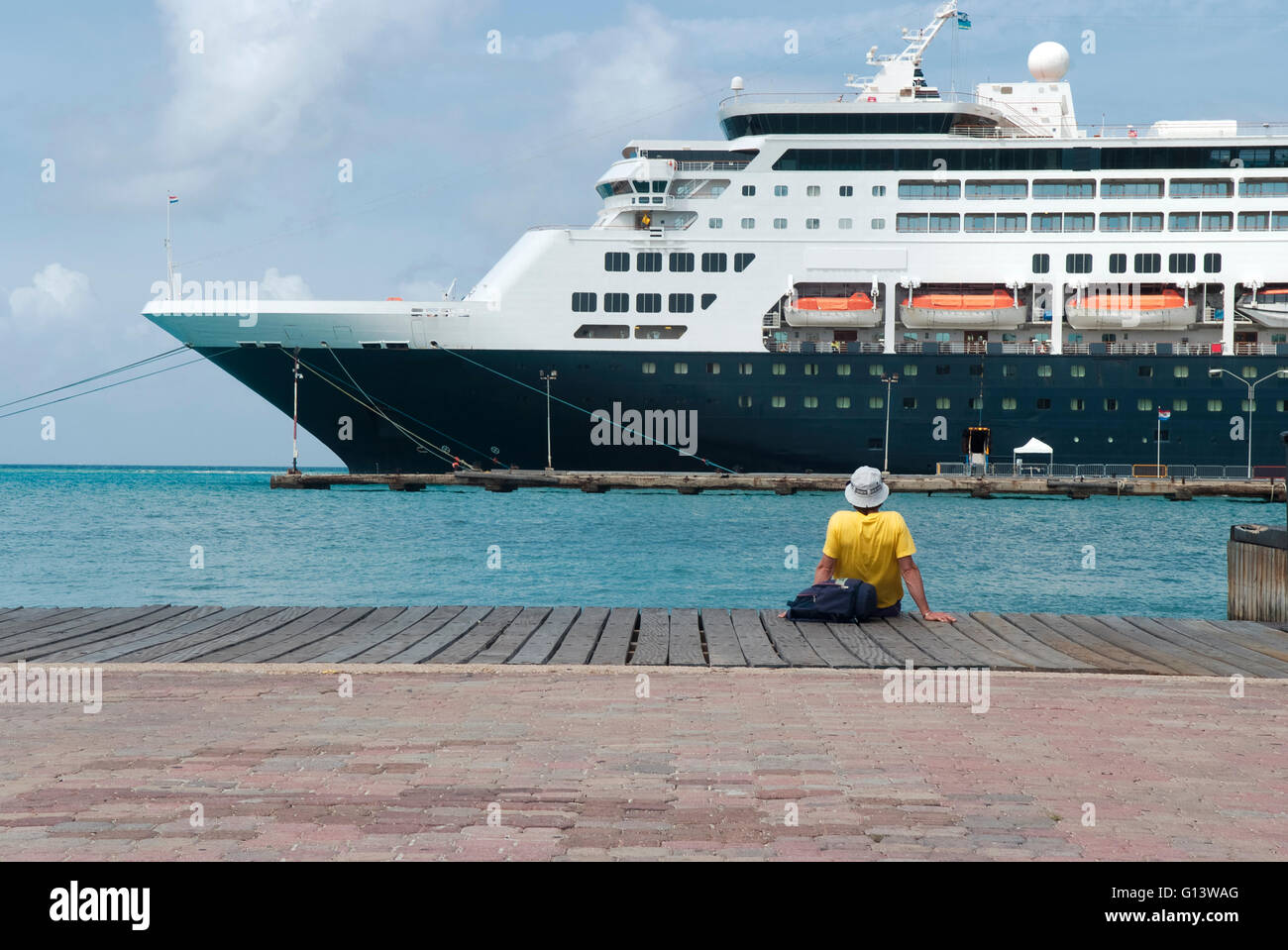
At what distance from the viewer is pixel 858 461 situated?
41375 millimetres

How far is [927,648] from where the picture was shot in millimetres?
7379

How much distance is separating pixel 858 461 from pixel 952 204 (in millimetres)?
9752

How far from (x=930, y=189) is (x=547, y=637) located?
37.2m

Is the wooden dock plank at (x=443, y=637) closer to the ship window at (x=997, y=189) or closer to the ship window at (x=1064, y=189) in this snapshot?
the ship window at (x=997, y=189)

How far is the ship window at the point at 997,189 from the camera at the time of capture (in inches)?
1636

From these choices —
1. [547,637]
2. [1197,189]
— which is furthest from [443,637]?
[1197,189]

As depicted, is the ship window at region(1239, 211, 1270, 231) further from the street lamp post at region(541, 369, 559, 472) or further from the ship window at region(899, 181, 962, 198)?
the street lamp post at region(541, 369, 559, 472)

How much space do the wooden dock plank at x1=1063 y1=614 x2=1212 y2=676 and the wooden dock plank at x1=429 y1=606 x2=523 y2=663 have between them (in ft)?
13.6

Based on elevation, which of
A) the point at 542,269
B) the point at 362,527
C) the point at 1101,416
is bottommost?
the point at 362,527

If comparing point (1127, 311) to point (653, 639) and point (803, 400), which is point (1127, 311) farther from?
point (653, 639)

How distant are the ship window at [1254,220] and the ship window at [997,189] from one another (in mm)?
7690

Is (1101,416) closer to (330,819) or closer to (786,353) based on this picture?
(786,353)

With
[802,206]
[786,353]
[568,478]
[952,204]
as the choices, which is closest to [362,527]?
[568,478]
